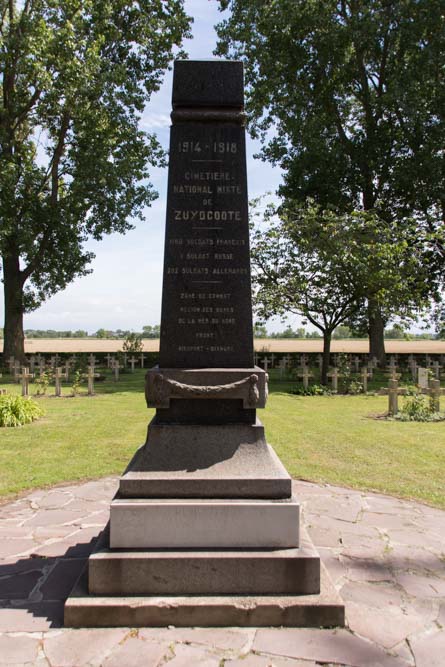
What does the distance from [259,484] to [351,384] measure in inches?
542

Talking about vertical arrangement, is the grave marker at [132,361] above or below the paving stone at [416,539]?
above

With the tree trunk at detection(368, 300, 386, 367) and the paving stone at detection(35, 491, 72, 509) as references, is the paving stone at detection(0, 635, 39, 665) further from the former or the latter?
the tree trunk at detection(368, 300, 386, 367)

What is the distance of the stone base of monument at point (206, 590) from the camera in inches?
121

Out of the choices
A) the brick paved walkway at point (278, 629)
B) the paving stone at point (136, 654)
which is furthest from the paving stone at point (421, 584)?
the paving stone at point (136, 654)

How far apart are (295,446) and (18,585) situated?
5.55 m

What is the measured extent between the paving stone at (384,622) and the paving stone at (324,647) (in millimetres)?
84

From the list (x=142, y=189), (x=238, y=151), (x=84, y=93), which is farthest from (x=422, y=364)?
(x=238, y=151)

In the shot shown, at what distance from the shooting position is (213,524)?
3365 mm

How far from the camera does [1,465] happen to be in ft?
23.4

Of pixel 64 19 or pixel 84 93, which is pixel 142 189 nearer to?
pixel 84 93

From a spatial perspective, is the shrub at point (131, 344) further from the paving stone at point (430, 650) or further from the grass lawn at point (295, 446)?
the paving stone at point (430, 650)

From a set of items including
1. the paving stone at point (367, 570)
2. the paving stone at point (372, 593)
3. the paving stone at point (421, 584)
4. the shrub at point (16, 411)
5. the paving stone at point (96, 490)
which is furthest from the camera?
the shrub at point (16, 411)

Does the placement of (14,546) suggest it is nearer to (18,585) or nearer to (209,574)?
(18,585)

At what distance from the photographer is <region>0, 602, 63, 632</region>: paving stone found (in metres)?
3.03
